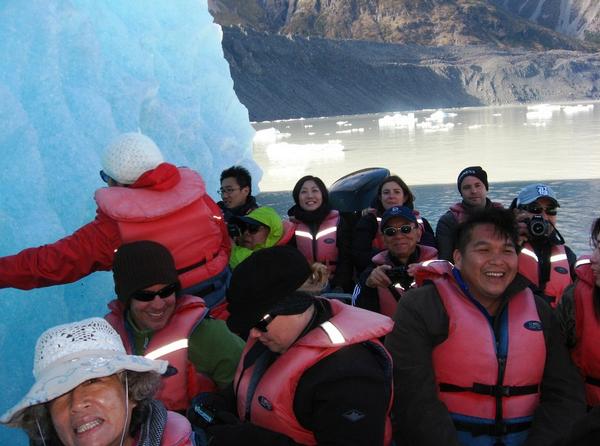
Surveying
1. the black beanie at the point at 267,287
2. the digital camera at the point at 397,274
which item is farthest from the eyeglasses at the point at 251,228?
the black beanie at the point at 267,287

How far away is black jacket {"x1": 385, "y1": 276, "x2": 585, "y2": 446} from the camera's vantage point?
1.41 m

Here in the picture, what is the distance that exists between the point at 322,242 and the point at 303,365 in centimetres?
192

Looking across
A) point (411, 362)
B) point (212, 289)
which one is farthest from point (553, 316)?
point (212, 289)

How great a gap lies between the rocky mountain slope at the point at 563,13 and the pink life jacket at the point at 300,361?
8469 cm

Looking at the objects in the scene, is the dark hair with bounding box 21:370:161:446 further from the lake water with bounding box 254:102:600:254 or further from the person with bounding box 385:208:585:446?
the lake water with bounding box 254:102:600:254

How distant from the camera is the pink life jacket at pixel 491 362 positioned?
1431 millimetres

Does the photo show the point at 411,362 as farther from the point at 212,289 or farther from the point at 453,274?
the point at 212,289

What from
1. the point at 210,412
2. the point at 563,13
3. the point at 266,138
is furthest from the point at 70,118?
the point at 563,13

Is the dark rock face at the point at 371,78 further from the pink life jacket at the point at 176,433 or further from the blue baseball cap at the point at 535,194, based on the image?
the pink life jacket at the point at 176,433

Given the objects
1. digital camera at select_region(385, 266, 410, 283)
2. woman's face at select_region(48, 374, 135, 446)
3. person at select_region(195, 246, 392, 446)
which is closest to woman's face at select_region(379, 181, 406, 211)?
digital camera at select_region(385, 266, 410, 283)

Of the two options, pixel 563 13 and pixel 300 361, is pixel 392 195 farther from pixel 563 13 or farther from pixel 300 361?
pixel 563 13

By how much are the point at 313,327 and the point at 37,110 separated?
2.26 meters

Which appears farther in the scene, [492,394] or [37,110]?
[37,110]

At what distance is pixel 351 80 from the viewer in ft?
Answer: 145
